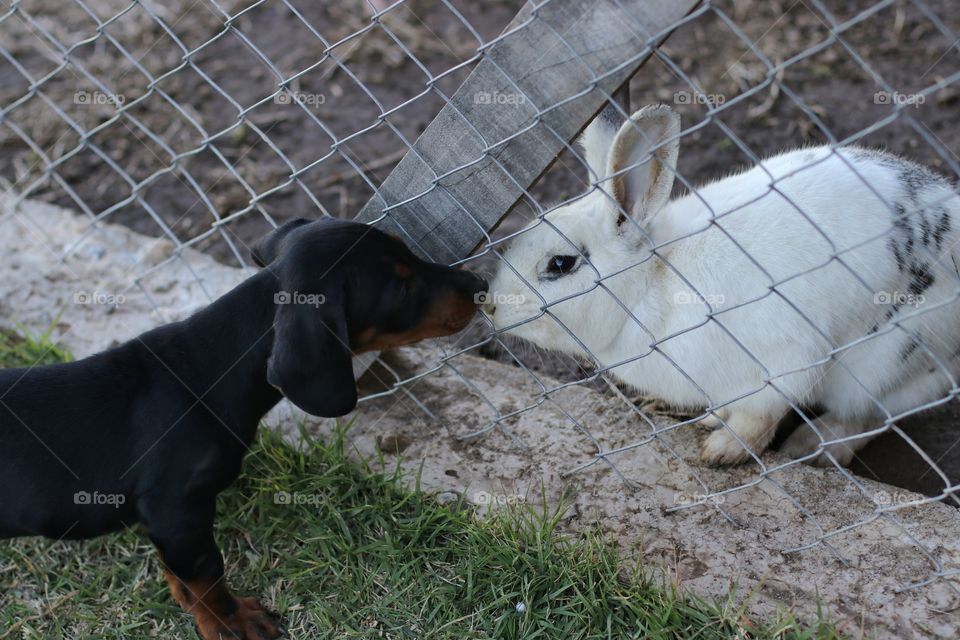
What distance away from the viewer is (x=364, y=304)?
261 centimetres

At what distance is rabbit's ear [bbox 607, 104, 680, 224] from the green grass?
996mm

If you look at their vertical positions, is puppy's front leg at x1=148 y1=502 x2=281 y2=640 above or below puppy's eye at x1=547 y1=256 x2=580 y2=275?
below

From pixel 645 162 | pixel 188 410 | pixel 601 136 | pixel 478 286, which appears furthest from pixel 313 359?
pixel 601 136

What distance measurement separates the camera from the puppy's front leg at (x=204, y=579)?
263cm

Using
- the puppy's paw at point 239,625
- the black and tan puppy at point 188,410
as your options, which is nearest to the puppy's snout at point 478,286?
the black and tan puppy at point 188,410

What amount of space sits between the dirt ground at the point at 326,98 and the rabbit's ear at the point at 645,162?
1.23m

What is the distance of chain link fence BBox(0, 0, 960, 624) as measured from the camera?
7.95 feet

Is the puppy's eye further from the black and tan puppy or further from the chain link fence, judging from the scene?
the black and tan puppy

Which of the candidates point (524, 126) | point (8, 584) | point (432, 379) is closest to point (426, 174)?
point (524, 126)

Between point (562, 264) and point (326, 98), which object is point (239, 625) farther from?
point (326, 98)

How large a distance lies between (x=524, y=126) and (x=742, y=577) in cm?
141

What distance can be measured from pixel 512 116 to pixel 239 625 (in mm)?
1664

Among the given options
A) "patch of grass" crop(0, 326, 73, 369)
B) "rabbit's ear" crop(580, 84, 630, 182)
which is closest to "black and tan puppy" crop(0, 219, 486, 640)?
"rabbit's ear" crop(580, 84, 630, 182)

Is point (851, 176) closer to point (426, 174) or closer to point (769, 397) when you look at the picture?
point (769, 397)
